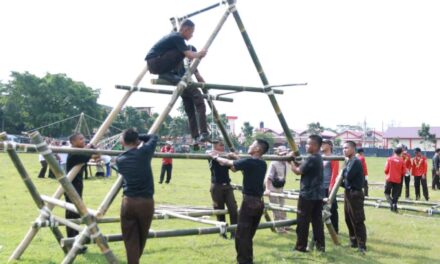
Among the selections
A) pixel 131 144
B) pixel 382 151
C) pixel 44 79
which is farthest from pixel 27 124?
pixel 131 144

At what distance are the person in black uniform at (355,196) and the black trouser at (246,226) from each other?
2.57 metres

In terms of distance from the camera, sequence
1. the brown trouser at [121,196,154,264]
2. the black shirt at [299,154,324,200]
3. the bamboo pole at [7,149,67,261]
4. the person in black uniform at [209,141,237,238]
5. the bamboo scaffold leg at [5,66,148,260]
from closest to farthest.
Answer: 1. the brown trouser at [121,196,154,264]
2. the bamboo pole at [7,149,67,261]
3. the bamboo scaffold leg at [5,66,148,260]
4. the black shirt at [299,154,324,200]
5. the person in black uniform at [209,141,237,238]

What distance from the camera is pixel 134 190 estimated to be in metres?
6.06

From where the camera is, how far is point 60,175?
5543mm

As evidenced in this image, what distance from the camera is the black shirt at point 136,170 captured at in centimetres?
605

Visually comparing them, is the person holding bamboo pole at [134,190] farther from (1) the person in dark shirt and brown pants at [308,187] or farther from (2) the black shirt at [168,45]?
(1) the person in dark shirt and brown pants at [308,187]

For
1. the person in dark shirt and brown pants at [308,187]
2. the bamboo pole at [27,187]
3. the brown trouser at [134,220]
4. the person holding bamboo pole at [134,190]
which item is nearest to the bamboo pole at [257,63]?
the person in dark shirt and brown pants at [308,187]

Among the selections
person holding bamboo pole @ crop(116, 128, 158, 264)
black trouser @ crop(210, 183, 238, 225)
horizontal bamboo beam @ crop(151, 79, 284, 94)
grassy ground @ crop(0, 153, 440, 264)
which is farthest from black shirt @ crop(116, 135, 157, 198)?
black trouser @ crop(210, 183, 238, 225)

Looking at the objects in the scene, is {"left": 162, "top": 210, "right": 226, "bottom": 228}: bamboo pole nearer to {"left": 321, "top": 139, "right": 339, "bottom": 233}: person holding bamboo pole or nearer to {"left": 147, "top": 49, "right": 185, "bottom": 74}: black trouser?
{"left": 147, "top": 49, "right": 185, "bottom": 74}: black trouser

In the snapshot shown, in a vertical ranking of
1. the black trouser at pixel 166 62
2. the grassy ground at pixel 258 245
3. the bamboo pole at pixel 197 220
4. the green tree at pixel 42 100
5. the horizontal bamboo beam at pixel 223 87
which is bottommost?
the grassy ground at pixel 258 245

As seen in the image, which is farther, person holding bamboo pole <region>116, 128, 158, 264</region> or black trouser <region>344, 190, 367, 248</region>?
black trouser <region>344, 190, 367, 248</region>

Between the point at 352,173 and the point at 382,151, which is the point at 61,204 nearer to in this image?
the point at 352,173

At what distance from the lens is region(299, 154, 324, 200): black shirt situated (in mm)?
8742

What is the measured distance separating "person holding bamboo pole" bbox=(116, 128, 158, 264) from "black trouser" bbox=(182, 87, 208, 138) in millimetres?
1531
